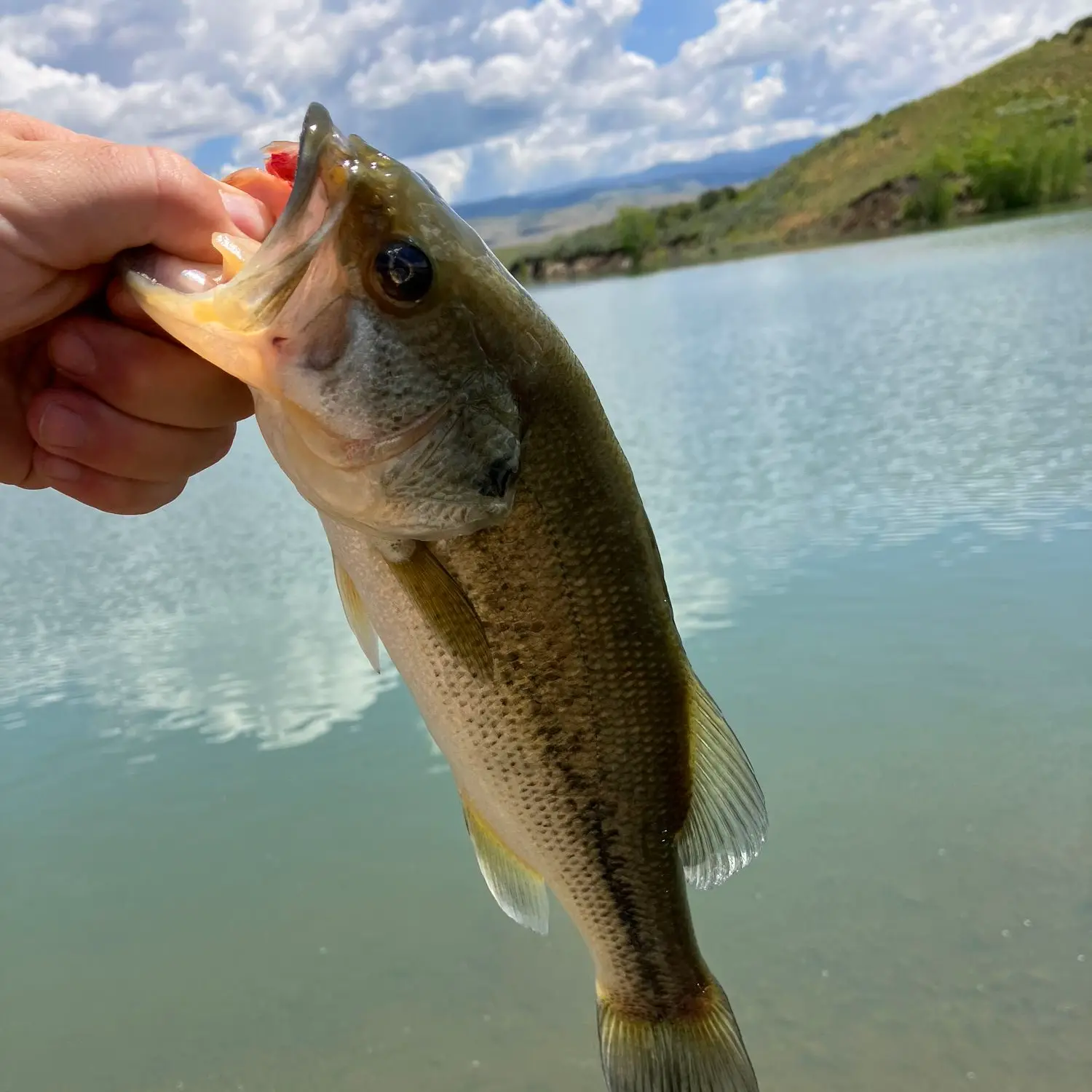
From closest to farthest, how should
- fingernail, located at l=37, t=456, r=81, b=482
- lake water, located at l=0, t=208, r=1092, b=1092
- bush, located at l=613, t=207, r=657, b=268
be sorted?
fingernail, located at l=37, t=456, r=81, b=482 < lake water, located at l=0, t=208, r=1092, b=1092 < bush, located at l=613, t=207, r=657, b=268

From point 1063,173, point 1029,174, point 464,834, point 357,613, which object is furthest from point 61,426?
point 1063,173

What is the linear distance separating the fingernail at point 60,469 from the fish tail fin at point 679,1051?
74.8 inches

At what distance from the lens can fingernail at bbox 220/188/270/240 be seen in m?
2.29

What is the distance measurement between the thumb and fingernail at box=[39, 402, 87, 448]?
16.9 inches

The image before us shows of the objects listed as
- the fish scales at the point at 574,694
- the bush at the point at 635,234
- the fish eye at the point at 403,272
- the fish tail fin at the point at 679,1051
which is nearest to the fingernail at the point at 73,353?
the fish scales at the point at 574,694

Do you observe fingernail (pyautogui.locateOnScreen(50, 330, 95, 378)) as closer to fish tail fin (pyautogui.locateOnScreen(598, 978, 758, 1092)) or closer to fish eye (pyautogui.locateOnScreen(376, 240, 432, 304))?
fish eye (pyautogui.locateOnScreen(376, 240, 432, 304))

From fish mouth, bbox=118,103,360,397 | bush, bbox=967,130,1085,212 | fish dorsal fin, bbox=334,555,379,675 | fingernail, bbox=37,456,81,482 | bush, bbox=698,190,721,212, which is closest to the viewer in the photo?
fish mouth, bbox=118,103,360,397

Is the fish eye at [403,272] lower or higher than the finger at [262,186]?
lower

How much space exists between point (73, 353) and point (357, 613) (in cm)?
94

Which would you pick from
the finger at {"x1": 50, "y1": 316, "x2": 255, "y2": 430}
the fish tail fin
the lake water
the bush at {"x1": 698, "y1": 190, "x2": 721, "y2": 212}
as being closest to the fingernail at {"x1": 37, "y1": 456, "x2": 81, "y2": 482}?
the finger at {"x1": 50, "y1": 316, "x2": 255, "y2": 430}

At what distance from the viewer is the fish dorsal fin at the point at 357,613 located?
2221 millimetres

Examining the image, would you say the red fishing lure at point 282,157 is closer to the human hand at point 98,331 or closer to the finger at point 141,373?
the human hand at point 98,331

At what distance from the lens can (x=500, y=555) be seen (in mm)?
2049

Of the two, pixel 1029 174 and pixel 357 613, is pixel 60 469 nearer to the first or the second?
pixel 357 613
